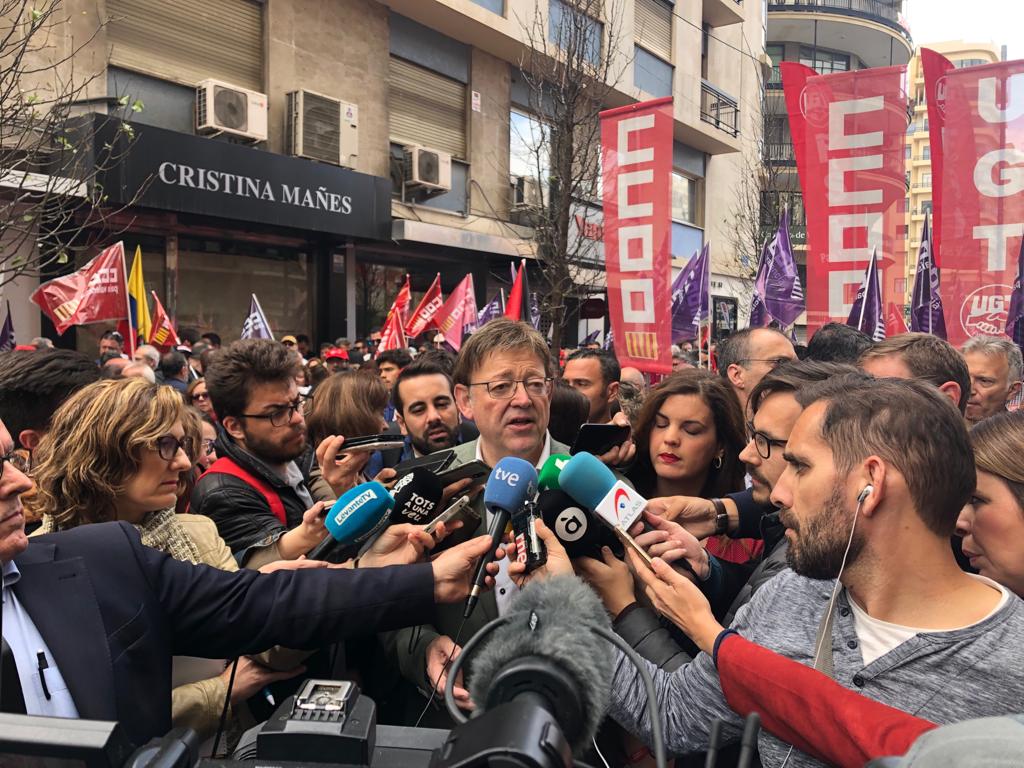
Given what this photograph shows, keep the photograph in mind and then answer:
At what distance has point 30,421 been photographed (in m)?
2.72

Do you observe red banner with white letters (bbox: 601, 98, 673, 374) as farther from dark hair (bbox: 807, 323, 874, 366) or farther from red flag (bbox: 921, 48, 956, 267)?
red flag (bbox: 921, 48, 956, 267)

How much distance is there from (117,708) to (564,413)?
2.72m

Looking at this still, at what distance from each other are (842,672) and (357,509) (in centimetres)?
118

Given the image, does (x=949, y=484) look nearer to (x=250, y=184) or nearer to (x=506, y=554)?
(x=506, y=554)

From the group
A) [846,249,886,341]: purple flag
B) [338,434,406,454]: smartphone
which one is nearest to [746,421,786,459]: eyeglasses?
[338,434,406,454]: smartphone

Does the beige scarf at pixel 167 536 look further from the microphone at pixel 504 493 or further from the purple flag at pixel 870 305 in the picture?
the purple flag at pixel 870 305

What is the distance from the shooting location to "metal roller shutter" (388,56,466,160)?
14648 mm

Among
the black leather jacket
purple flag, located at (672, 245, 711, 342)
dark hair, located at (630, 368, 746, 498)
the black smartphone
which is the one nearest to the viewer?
the black smartphone

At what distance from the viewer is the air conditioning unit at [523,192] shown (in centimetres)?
1661

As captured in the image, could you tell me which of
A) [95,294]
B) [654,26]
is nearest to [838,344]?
[95,294]

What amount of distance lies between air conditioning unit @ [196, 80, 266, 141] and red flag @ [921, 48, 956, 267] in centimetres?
943

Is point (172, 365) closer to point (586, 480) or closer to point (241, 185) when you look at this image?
point (241, 185)

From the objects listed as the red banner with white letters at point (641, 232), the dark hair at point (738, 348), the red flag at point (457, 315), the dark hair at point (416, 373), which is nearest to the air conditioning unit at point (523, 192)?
the red flag at point (457, 315)

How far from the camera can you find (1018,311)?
5.75 metres
